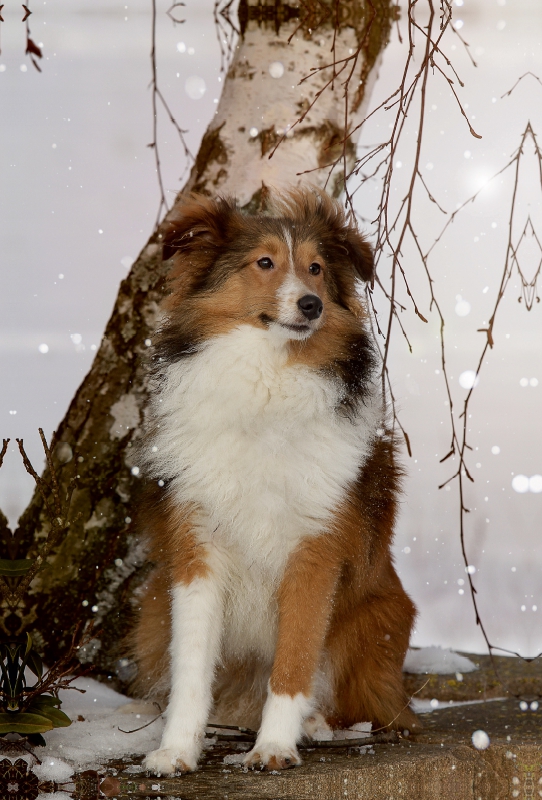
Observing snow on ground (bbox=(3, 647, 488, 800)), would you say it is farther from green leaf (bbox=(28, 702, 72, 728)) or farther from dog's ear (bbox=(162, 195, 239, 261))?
dog's ear (bbox=(162, 195, 239, 261))

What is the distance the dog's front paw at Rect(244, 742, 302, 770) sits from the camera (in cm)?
273

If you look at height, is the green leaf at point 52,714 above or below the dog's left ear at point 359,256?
below

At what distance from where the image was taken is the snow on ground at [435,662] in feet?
13.6

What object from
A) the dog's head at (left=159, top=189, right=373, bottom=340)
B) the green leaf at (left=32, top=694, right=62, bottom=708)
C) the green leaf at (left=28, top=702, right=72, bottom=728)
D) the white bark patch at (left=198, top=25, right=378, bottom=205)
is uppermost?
the white bark patch at (left=198, top=25, right=378, bottom=205)

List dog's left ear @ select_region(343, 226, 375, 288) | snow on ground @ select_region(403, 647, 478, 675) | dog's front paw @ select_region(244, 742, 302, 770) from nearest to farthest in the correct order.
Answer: dog's front paw @ select_region(244, 742, 302, 770) < dog's left ear @ select_region(343, 226, 375, 288) < snow on ground @ select_region(403, 647, 478, 675)

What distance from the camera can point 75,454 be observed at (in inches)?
155

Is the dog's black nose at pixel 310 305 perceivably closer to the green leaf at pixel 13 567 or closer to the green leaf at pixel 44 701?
the green leaf at pixel 13 567

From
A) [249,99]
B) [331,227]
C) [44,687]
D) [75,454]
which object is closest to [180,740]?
[44,687]

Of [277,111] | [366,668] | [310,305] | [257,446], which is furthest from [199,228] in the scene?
[366,668]

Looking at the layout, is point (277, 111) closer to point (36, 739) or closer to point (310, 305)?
point (310, 305)

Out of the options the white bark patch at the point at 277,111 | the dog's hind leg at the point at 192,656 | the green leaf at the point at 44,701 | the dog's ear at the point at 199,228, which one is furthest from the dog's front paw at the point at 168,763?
the white bark patch at the point at 277,111

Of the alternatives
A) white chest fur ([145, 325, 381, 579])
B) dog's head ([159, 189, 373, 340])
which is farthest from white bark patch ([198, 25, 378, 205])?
white chest fur ([145, 325, 381, 579])

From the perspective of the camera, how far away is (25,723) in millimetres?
2861

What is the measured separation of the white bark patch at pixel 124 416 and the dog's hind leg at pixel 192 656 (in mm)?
1096
